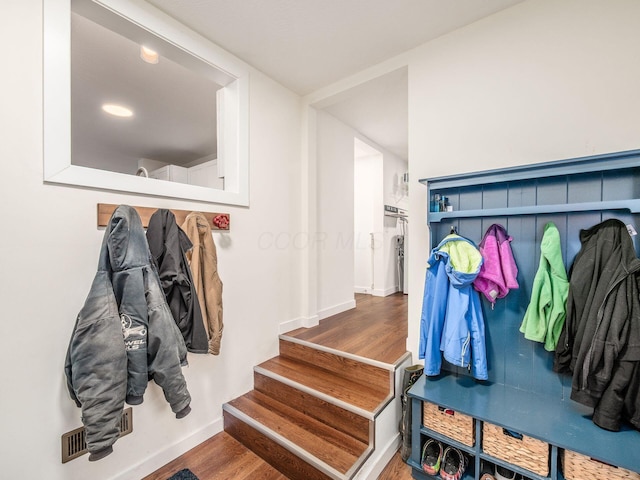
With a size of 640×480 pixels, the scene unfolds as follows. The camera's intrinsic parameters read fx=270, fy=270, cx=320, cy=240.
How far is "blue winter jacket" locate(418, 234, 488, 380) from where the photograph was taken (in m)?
1.55

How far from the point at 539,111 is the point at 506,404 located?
5.38ft

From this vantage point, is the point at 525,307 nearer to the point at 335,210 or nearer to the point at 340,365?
the point at 340,365

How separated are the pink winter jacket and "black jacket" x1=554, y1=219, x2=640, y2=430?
26cm

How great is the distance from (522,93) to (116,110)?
3778mm

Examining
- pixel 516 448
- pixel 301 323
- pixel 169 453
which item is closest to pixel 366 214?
pixel 301 323

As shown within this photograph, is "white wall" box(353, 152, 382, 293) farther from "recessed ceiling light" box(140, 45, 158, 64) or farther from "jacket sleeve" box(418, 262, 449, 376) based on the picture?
"recessed ceiling light" box(140, 45, 158, 64)

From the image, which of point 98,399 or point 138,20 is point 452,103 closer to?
point 138,20

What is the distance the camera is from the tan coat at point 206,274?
1676 mm

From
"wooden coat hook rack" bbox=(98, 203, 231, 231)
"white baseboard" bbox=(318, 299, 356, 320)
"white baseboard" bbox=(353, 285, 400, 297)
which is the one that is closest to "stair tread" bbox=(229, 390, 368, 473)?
"white baseboard" bbox=(318, 299, 356, 320)

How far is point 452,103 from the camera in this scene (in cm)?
184

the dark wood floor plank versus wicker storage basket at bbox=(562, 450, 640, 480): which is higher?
wicker storage basket at bbox=(562, 450, 640, 480)

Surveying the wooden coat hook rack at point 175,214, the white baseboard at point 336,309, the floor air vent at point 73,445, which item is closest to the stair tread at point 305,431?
the floor air vent at point 73,445

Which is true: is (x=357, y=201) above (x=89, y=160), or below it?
below

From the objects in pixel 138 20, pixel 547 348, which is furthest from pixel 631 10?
pixel 138 20
